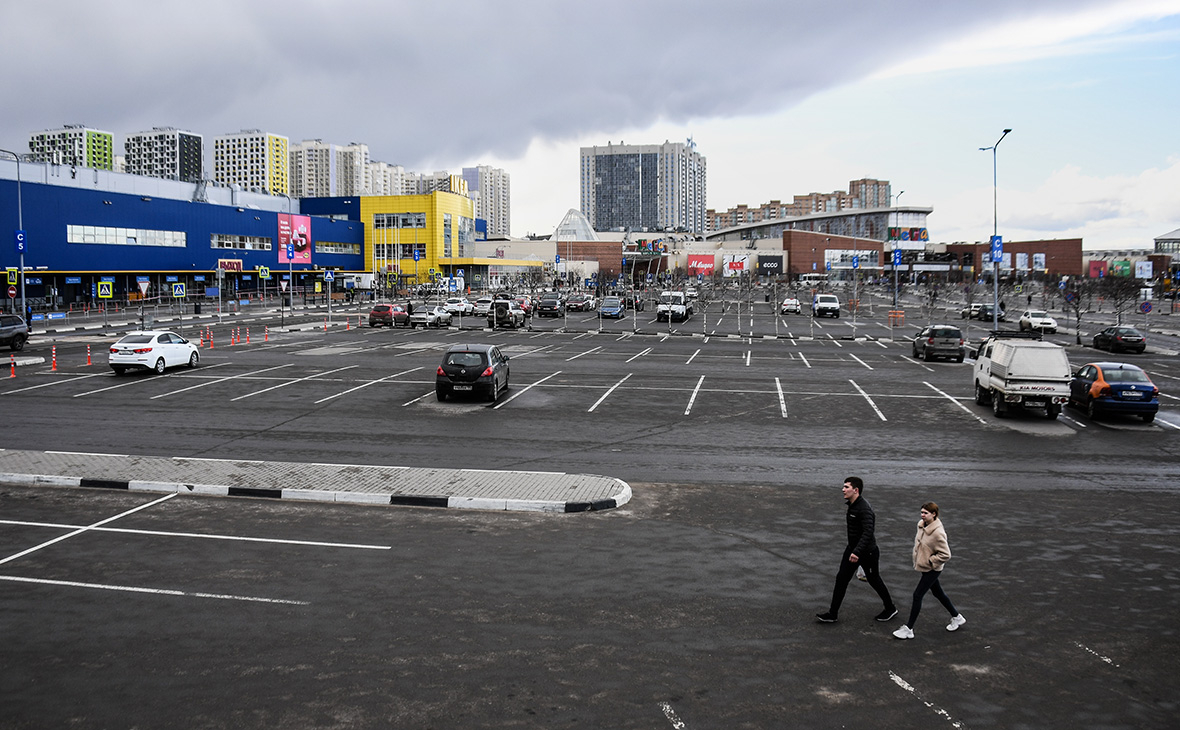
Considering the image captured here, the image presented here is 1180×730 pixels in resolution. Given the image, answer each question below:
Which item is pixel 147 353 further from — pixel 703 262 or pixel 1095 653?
pixel 703 262

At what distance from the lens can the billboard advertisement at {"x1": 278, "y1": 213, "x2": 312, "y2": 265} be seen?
81.6m

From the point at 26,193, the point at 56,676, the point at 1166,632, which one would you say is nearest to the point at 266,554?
the point at 56,676

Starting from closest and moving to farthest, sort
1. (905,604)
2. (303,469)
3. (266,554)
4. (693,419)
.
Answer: (905,604) < (266,554) < (303,469) < (693,419)

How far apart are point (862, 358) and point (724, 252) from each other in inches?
5548

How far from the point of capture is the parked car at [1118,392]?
73.7ft

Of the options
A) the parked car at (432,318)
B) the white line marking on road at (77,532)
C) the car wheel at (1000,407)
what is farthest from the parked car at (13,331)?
the car wheel at (1000,407)

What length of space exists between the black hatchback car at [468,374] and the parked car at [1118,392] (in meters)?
16.0

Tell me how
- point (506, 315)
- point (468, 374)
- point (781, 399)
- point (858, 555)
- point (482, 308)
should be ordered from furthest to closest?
1. point (482, 308)
2. point (506, 315)
3. point (781, 399)
4. point (468, 374)
5. point (858, 555)

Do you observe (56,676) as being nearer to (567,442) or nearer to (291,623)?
(291,623)

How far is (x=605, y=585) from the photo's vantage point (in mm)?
10039

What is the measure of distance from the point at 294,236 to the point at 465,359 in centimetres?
7186

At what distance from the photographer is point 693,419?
2241 centimetres

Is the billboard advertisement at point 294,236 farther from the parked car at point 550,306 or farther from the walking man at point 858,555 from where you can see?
the walking man at point 858,555

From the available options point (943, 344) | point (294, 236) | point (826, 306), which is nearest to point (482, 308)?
point (294, 236)
